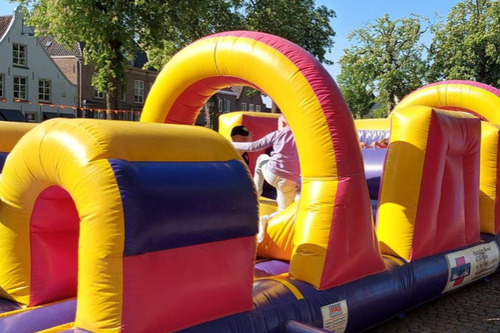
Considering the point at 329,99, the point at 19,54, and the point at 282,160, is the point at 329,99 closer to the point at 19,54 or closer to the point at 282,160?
the point at 282,160

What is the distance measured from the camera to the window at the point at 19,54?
2522 cm

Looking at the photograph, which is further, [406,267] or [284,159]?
[284,159]

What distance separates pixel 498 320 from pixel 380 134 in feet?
9.31

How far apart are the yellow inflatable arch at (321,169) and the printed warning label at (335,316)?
146 mm

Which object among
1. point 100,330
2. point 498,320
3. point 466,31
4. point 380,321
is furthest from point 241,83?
point 466,31

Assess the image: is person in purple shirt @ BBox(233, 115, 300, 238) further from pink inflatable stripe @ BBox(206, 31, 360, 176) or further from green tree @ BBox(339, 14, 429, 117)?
green tree @ BBox(339, 14, 429, 117)

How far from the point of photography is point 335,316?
10.9 ft

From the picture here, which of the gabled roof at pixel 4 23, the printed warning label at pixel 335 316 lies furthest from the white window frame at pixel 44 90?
the printed warning label at pixel 335 316

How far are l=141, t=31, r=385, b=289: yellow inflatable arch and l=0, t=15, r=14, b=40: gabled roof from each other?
2493 cm

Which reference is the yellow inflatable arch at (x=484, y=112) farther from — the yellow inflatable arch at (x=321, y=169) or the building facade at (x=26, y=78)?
the building facade at (x=26, y=78)

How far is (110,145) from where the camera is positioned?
2355 millimetres

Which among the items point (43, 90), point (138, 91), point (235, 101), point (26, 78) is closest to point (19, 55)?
point (26, 78)

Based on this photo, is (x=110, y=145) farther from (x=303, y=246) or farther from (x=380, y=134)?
(x=380, y=134)

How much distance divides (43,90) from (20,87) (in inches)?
53.5
